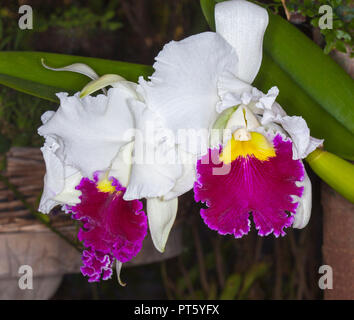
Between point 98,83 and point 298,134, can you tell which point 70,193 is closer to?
point 98,83

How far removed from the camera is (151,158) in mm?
671

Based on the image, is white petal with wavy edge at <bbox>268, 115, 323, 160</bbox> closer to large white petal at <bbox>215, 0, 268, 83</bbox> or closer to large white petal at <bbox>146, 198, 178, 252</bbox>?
large white petal at <bbox>215, 0, 268, 83</bbox>

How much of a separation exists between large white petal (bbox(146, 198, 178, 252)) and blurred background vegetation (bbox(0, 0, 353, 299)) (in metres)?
0.50

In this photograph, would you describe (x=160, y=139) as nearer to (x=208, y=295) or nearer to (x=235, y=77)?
(x=235, y=77)

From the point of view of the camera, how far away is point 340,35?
2.65ft

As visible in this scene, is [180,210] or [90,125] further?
[180,210]

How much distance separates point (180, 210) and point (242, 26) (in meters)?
0.68

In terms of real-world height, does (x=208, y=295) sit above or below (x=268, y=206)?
below

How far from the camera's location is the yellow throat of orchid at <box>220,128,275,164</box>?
683mm

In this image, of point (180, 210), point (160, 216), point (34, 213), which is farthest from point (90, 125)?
point (180, 210)

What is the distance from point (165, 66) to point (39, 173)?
1.92 feet

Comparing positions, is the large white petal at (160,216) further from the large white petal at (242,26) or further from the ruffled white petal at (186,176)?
the large white petal at (242,26)

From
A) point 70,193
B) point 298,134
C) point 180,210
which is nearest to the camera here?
point 298,134
